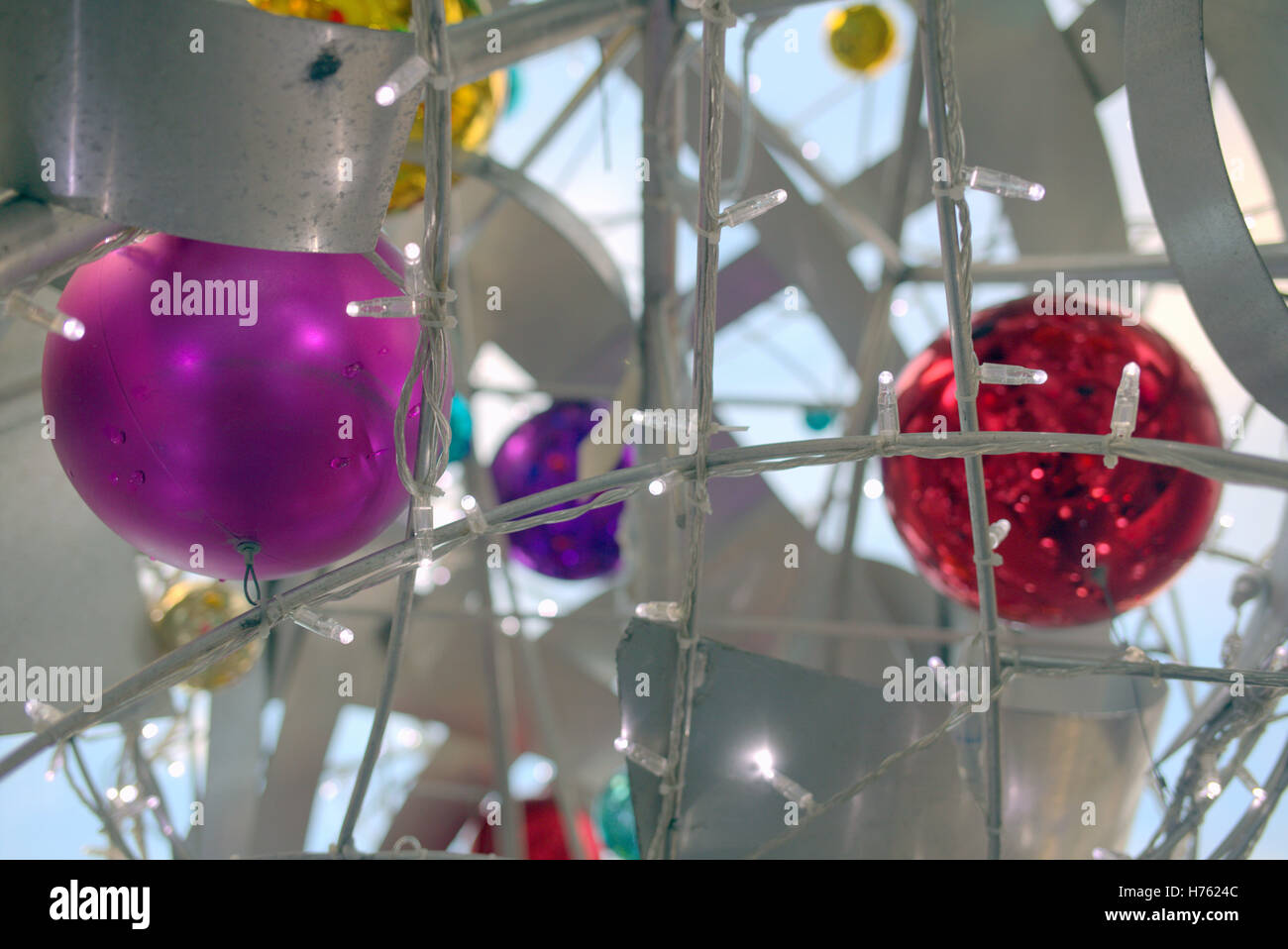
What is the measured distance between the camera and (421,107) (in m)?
3.60

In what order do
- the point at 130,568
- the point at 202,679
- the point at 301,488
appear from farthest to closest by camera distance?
the point at 202,679 → the point at 130,568 → the point at 301,488

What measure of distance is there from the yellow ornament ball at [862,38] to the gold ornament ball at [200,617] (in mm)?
4275

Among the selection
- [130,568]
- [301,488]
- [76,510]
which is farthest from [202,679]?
[301,488]

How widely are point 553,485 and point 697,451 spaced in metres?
2.75

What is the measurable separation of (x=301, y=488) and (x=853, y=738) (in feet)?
4.97

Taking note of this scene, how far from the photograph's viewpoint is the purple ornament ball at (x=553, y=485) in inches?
196

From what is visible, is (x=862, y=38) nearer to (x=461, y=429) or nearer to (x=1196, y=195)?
(x=461, y=429)

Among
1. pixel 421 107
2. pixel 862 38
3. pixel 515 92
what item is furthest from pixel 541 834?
pixel 862 38

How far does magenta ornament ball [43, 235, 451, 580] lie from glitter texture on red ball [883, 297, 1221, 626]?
151 cm

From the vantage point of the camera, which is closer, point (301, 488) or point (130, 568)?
point (301, 488)

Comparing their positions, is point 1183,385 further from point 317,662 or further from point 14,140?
point 317,662

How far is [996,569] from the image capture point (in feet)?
9.76

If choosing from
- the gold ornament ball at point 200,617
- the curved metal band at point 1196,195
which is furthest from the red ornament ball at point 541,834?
the curved metal band at point 1196,195

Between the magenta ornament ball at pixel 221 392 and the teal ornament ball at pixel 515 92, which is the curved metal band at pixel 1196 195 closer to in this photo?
the magenta ornament ball at pixel 221 392
